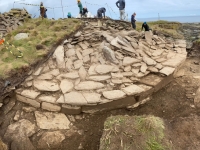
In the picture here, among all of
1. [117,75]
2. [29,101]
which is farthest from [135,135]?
[29,101]

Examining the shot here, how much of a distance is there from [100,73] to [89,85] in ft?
2.80

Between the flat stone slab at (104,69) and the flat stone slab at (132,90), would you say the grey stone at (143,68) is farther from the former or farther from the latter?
the flat stone slab at (104,69)

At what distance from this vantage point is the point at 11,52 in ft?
32.0

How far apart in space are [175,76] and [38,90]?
6.33 meters

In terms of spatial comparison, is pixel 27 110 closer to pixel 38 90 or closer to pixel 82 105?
pixel 38 90

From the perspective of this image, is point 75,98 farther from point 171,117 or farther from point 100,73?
point 171,117

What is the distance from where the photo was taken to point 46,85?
8.17m

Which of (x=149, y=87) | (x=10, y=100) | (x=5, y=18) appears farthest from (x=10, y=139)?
(x=5, y=18)

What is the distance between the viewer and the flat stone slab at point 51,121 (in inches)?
287

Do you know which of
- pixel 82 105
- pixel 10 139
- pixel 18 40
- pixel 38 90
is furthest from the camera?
pixel 18 40

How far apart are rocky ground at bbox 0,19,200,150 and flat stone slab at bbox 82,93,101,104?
0.65m

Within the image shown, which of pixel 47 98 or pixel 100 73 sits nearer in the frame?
pixel 47 98

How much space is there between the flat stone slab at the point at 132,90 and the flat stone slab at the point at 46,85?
2.66 m

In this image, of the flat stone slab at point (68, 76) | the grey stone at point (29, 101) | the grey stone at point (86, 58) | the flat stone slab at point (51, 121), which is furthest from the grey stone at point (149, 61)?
the grey stone at point (29, 101)
